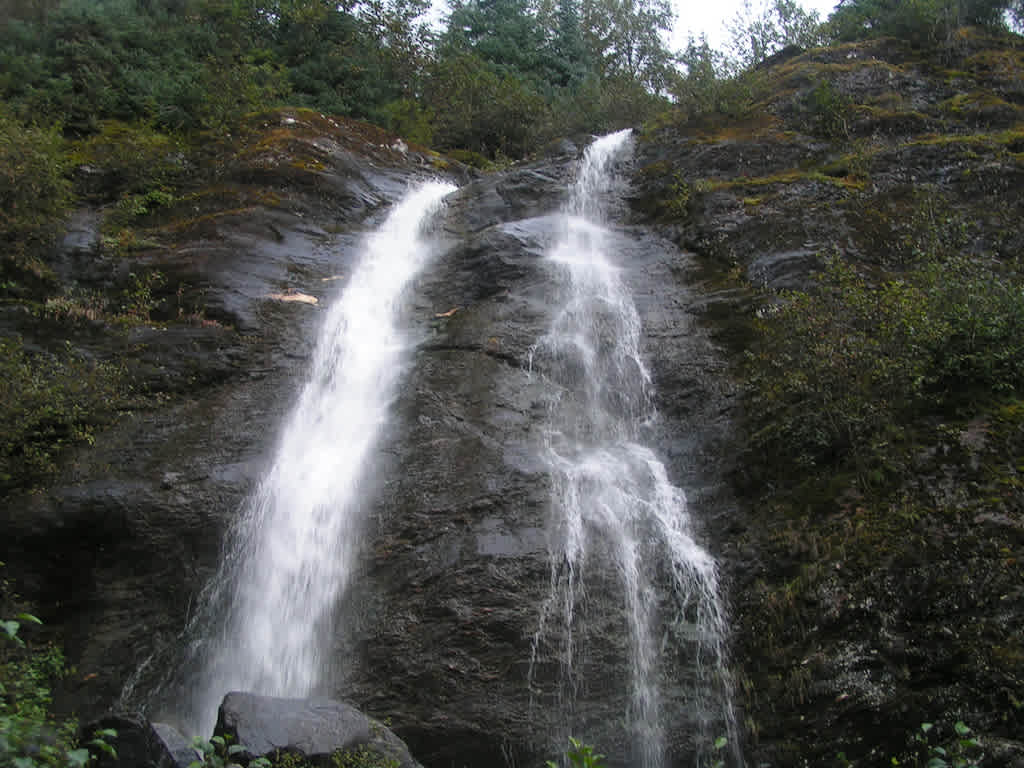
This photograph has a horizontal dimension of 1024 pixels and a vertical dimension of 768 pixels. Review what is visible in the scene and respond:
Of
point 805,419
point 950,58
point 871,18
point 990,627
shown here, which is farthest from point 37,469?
point 871,18

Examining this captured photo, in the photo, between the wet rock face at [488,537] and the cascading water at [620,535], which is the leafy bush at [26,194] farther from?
the cascading water at [620,535]

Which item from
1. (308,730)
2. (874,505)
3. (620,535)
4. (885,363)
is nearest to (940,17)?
(885,363)

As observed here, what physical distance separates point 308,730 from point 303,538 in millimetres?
3046

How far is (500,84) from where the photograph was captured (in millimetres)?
25594

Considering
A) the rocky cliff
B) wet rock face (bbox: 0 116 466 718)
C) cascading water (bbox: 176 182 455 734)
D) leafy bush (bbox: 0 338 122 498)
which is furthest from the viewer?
leafy bush (bbox: 0 338 122 498)

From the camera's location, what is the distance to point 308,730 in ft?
19.4

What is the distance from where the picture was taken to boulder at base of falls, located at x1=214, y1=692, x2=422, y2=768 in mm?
5703

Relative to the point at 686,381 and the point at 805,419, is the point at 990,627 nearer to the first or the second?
the point at 805,419

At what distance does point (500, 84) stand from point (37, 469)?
21370mm

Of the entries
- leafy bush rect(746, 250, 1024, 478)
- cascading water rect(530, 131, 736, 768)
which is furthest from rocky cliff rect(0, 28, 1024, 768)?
leafy bush rect(746, 250, 1024, 478)

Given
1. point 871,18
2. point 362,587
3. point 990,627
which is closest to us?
point 990,627

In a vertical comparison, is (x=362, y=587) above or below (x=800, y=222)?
below

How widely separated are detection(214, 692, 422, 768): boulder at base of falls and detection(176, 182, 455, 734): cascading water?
1.27 meters

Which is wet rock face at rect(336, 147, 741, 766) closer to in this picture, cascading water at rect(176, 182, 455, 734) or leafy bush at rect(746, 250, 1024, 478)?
cascading water at rect(176, 182, 455, 734)
